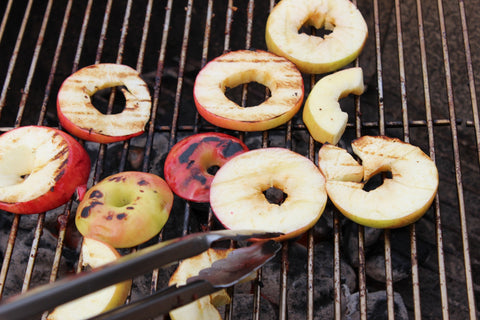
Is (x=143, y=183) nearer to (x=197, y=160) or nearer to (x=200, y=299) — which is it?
(x=197, y=160)

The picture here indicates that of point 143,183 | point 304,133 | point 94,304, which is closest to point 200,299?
point 94,304

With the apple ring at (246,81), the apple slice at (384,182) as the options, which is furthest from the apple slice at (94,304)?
the apple slice at (384,182)

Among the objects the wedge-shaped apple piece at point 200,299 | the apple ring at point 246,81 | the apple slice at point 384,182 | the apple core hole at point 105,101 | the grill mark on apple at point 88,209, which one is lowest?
the apple core hole at point 105,101

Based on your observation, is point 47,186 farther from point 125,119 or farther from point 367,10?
point 367,10

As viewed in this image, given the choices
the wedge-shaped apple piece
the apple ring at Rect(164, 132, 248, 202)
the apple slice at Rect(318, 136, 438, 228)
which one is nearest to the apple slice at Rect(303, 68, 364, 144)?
the apple slice at Rect(318, 136, 438, 228)

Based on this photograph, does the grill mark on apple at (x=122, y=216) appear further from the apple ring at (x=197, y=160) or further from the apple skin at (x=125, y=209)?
the apple ring at (x=197, y=160)

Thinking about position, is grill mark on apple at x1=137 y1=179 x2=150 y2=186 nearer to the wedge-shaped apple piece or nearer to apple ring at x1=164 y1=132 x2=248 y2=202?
apple ring at x1=164 y1=132 x2=248 y2=202
